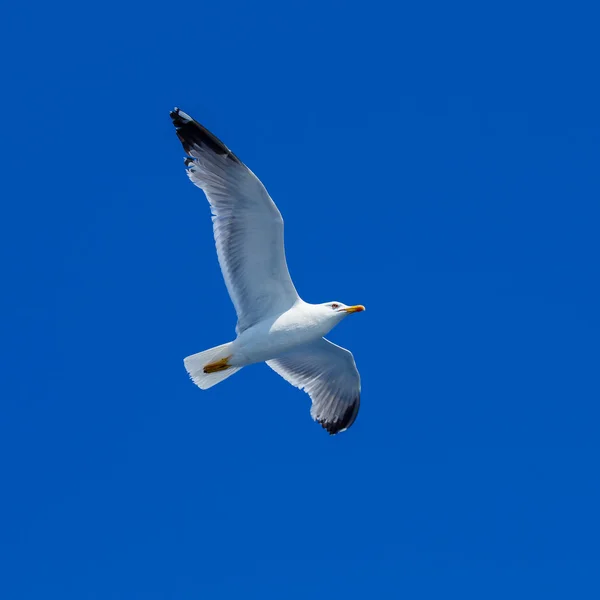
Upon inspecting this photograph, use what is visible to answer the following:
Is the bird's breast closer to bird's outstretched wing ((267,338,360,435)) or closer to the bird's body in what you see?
the bird's body

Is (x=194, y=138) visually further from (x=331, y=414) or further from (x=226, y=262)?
(x=331, y=414)

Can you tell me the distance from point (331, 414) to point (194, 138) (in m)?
4.74

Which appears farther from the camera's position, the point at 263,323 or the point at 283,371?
the point at 283,371

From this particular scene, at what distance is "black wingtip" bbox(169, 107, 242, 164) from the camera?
1308 centimetres

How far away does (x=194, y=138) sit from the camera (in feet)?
43.1

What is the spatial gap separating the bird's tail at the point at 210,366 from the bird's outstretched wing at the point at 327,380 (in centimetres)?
138

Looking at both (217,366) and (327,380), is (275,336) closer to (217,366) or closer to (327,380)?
(217,366)

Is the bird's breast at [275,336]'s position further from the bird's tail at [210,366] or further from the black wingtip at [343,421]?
the black wingtip at [343,421]

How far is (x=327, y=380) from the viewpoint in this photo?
50.9ft

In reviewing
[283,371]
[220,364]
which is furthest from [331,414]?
[220,364]

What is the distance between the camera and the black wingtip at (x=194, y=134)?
42.9 ft

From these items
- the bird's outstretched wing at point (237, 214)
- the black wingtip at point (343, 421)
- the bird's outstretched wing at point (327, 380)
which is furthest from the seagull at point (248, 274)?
the black wingtip at point (343, 421)

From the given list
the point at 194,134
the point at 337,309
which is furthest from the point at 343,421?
the point at 194,134

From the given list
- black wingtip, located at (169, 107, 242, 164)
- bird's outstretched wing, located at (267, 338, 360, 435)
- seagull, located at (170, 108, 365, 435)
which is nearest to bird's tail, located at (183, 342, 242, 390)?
seagull, located at (170, 108, 365, 435)
